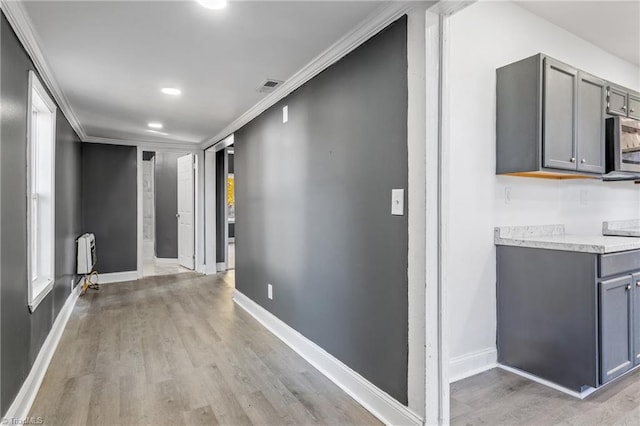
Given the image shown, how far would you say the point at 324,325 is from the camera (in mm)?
2590

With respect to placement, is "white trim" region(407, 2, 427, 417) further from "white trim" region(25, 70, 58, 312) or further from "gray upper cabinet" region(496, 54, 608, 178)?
"white trim" region(25, 70, 58, 312)

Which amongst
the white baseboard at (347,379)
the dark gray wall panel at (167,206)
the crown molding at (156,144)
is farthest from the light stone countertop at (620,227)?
the dark gray wall panel at (167,206)

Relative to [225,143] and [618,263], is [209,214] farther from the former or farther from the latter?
[618,263]

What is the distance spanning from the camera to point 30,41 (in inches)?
84.5

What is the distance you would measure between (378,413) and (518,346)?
1.15 m

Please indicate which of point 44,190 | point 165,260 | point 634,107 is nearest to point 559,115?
point 634,107

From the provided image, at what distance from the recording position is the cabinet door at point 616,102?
110 inches

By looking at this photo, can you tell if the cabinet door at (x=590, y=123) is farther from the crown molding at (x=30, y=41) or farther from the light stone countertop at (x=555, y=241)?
the crown molding at (x=30, y=41)

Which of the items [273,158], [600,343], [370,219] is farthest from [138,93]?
[600,343]

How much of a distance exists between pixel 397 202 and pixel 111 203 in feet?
16.8

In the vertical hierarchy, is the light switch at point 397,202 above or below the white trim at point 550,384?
above

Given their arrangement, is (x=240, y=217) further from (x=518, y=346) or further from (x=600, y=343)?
(x=600, y=343)

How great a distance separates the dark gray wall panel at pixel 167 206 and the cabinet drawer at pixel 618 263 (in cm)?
684

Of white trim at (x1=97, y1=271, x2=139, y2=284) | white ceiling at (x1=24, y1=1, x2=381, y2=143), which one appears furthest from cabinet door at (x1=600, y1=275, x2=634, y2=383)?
white trim at (x1=97, y1=271, x2=139, y2=284)
